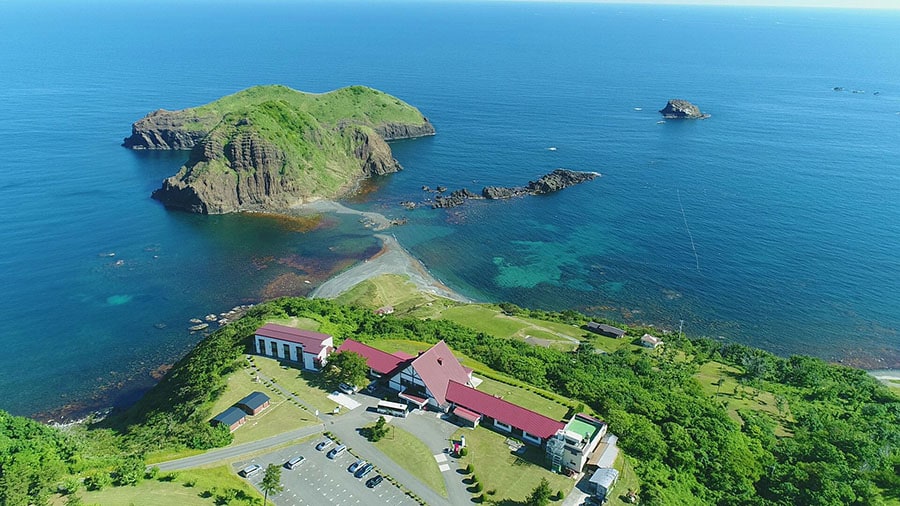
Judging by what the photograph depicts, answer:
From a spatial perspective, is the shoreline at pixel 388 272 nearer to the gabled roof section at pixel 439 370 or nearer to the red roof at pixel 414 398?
the gabled roof section at pixel 439 370

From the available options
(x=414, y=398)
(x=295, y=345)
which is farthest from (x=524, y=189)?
(x=414, y=398)

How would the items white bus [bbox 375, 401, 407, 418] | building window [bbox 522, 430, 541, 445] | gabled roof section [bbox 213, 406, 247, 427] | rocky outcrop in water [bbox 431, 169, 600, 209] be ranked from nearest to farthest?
building window [bbox 522, 430, 541, 445]
gabled roof section [bbox 213, 406, 247, 427]
white bus [bbox 375, 401, 407, 418]
rocky outcrop in water [bbox 431, 169, 600, 209]

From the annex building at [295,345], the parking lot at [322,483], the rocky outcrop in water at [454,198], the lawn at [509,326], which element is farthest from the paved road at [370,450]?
the rocky outcrop in water at [454,198]

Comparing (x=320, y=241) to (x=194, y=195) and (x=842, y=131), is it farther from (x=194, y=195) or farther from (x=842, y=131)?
(x=842, y=131)

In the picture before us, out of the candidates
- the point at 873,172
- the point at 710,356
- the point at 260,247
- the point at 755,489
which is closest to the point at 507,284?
the point at 710,356

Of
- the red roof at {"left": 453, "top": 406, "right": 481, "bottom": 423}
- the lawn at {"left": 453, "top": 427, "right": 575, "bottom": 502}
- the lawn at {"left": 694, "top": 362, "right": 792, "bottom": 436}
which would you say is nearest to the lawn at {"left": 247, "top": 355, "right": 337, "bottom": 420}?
the red roof at {"left": 453, "top": 406, "right": 481, "bottom": 423}

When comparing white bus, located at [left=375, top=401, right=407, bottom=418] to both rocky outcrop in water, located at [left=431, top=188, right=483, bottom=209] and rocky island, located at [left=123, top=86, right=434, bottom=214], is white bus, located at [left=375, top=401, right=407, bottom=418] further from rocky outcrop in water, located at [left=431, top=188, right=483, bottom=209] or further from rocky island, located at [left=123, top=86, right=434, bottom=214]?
rocky island, located at [left=123, top=86, right=434, bottom=214]
